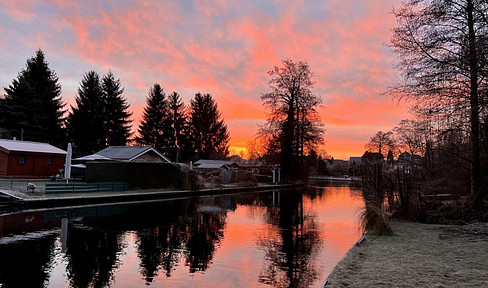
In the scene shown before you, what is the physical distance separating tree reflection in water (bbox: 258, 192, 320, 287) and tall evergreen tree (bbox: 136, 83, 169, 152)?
48.2 m

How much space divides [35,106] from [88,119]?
6984 millimetres

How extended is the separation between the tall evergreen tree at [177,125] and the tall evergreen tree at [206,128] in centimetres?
188

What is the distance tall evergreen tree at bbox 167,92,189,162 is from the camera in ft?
205

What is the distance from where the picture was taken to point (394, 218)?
585 inches

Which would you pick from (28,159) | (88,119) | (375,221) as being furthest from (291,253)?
(88,119)

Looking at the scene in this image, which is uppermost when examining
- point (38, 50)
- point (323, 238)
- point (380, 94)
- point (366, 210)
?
point (38, 50)

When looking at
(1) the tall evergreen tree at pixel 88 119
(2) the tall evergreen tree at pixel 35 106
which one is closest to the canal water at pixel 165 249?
(2) the tall evergreen tree at pixel 35 106

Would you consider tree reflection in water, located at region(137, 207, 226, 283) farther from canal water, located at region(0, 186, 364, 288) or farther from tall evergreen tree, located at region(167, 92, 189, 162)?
tall evergreen tree, located at region(167, 92, 189, 162)

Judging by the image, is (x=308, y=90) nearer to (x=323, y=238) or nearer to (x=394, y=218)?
(x=394, y=218)

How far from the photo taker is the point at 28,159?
31.3 meters

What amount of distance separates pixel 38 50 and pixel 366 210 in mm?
53397

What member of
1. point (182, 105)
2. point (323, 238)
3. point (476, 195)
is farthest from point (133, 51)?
point (182, 105)

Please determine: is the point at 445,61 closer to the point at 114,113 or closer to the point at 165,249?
the point at 165,249

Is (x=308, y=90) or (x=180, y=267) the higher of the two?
(x=308, y=90)
